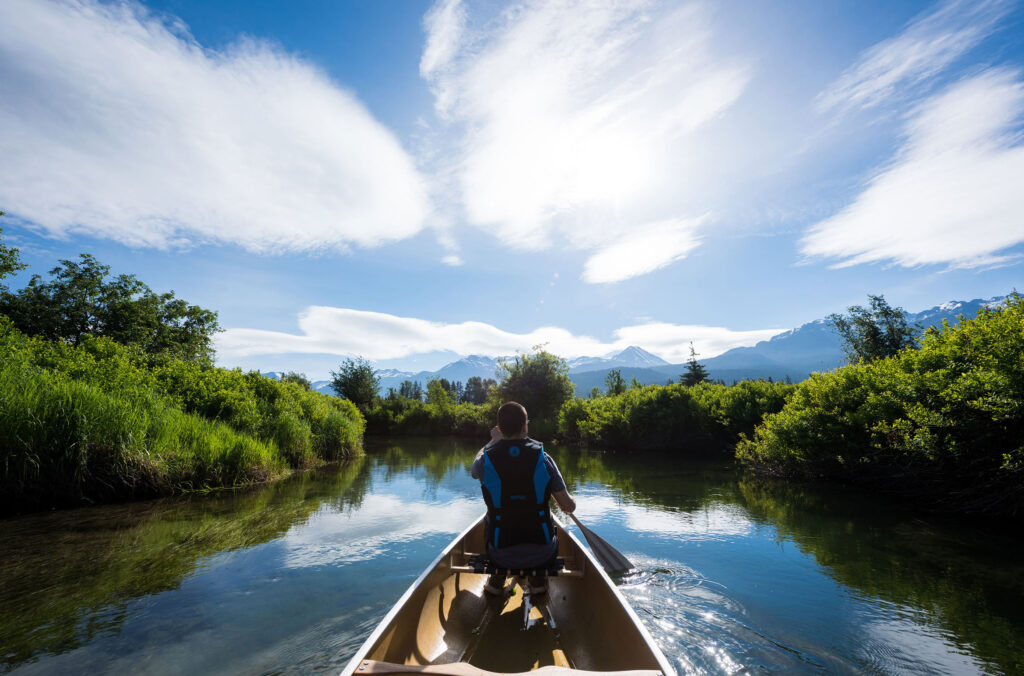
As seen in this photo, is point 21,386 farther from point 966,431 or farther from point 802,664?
point 966,431

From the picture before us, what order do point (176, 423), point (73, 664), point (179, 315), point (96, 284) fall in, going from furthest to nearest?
point (179, 315) < point (96, 284) < point (176, 423) < point (73, 664)

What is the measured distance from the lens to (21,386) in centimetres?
882

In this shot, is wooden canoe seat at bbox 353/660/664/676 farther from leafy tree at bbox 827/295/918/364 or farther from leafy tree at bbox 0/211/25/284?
leafy tree at bbox 827/295/918/364

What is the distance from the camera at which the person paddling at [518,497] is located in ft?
13.0

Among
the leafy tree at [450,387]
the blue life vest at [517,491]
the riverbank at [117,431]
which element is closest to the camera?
the blue life vest at [517,491]

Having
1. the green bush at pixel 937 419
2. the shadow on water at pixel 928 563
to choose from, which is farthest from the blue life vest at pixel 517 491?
the green bush at pixel 937 419

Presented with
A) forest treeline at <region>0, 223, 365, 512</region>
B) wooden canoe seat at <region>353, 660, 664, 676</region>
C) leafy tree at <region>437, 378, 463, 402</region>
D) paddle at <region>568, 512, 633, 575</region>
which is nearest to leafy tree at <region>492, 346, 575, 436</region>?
leafy tree at <region>437, 378, 463, 402</region>

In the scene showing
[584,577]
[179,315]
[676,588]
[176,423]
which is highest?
[179,315]

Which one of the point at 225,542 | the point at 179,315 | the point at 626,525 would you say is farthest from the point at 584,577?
the point at 179,315

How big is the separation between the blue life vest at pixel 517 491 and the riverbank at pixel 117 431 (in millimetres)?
10085

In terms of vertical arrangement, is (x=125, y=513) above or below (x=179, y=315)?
below

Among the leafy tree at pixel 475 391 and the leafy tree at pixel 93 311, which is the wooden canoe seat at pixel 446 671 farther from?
the leafy tree at pixel 475 391

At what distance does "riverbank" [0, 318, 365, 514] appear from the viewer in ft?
27.8

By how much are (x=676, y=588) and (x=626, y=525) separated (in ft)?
11.6
